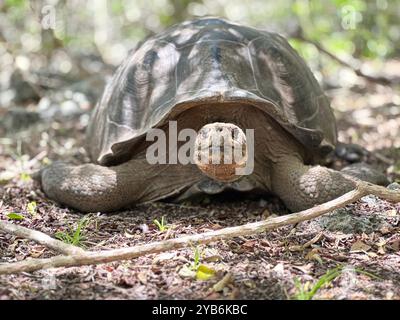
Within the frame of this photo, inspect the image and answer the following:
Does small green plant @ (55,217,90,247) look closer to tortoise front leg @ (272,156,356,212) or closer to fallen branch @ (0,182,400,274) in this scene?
fallen branch @ (0,182,400,274)

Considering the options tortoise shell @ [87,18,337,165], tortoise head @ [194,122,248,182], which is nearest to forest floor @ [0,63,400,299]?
tortoise head @ [194,122,248,182]

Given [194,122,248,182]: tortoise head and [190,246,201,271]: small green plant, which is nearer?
[190,246,201,271]: small green plant

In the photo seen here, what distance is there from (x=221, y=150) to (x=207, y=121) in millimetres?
626

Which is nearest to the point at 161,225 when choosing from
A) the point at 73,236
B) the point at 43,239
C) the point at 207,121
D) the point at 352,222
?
the point at 73,236

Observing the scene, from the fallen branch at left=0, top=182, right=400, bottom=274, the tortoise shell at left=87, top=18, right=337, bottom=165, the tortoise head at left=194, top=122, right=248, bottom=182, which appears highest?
the tortoise shell at left=87, top=18, right=337, bottom=165

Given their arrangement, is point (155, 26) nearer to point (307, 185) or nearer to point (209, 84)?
point (209, 84)

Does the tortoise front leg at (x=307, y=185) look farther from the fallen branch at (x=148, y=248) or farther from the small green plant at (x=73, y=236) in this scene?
the small green plant at (x=73, y=236)

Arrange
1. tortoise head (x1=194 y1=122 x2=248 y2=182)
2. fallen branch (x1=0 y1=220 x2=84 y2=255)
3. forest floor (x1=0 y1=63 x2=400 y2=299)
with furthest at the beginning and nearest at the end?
tortoise head (x1=194 y1=122 x2=248 y2=182) → fallen branch (x1=0 y1=220 x2=84 y2=255) → forest floor (x1=0 y1=63 x2=400 y2=299)

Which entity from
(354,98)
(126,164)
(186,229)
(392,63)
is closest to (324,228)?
(186,229)

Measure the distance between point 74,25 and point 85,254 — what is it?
37.4 ft

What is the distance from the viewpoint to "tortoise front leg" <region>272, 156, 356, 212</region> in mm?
3963

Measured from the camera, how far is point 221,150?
3.65 m
